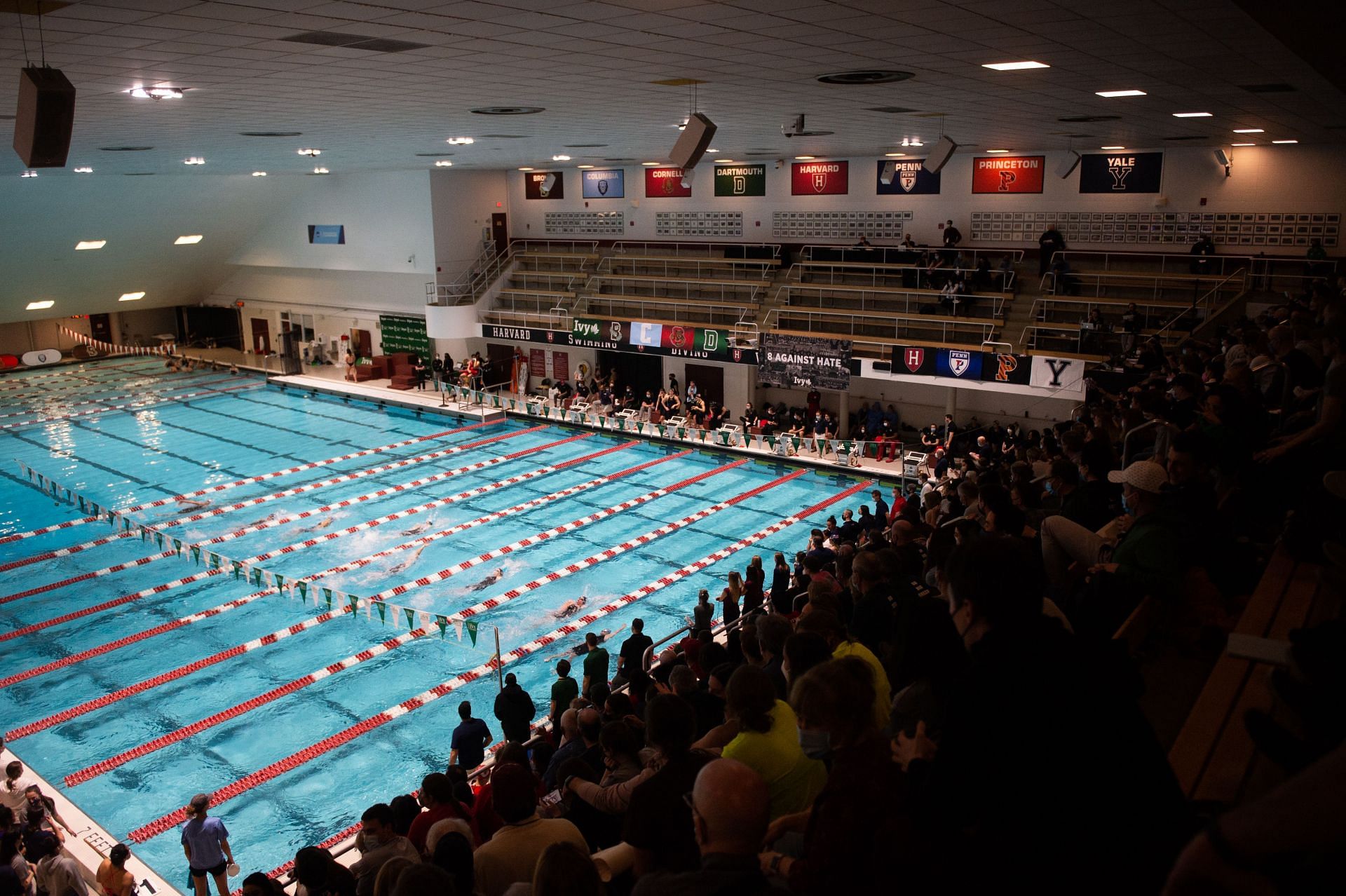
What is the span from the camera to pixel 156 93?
8.74 meters

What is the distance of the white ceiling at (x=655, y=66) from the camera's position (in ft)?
17.8

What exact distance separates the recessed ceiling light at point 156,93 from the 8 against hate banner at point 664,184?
17280 mm

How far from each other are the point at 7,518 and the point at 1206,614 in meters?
19.4

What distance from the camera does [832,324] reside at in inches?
819

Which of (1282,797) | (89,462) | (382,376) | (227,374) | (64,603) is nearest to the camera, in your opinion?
(1282,797)

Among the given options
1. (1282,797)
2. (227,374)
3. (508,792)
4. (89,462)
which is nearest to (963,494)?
(508,792)

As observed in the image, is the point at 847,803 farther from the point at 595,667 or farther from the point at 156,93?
the point at 156,93

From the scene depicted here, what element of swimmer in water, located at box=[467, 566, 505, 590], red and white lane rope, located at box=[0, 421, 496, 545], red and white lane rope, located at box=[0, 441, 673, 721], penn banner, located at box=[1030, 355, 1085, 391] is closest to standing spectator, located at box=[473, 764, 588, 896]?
red and white lane rope, located at box=[0, 441, 673, 721]

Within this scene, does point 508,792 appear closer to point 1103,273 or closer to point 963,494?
point 963,494

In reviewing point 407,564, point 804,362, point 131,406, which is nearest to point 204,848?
point 407,564

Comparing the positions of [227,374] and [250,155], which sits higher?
[250,155]

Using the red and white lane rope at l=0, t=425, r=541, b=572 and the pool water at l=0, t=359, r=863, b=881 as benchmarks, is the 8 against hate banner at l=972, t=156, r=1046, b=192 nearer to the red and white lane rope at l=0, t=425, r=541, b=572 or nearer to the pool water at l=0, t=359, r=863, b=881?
the pool water at l=0, t=359, r=863, b=881

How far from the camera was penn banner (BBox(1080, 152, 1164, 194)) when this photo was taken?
1803cm

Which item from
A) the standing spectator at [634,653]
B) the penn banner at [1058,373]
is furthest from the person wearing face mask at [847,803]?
the penn banner at [1058,373]
